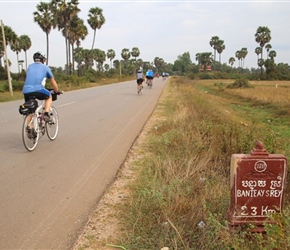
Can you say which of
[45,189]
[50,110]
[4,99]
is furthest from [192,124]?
[4,99]

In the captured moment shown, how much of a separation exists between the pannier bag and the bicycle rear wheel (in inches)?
4.6

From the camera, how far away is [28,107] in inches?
243

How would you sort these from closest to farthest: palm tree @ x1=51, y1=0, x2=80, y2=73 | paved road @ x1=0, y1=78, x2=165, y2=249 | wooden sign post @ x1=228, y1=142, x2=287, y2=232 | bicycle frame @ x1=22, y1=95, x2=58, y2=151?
wooden sign post @ x1=228, y1=142, x2=287, y2=232, paved road @ x1=0, y1=78, x2=165, y2=249, bicycle frame @ x1=22, y1=95, x2=58, y2=151, palm tree @ x1=51, y1=0, x2=80, y2=73

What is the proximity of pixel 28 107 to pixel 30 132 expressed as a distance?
20.6 inches

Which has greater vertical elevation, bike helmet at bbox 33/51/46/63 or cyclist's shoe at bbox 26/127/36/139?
bike helmet at bbox 33/51/46/63

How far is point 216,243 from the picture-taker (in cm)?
267

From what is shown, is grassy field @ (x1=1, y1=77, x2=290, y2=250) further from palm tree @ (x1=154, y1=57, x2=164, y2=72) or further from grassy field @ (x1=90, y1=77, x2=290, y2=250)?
palm tree @ (x1=154, y1=57, x2=164, y2=72)

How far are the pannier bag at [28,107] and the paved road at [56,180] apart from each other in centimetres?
82

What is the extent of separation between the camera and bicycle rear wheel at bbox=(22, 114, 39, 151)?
6.22m

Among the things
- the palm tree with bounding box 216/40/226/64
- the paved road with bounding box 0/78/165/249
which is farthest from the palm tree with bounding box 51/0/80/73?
the palm tree with bounding box 216/40/226/64

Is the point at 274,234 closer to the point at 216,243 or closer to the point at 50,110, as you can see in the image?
the point at 216,243

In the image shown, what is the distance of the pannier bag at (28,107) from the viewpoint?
6.13 meters

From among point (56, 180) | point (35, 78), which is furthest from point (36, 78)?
point (56, 180)

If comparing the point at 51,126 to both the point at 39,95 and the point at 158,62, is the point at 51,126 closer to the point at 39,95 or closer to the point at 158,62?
the point at 39,95
